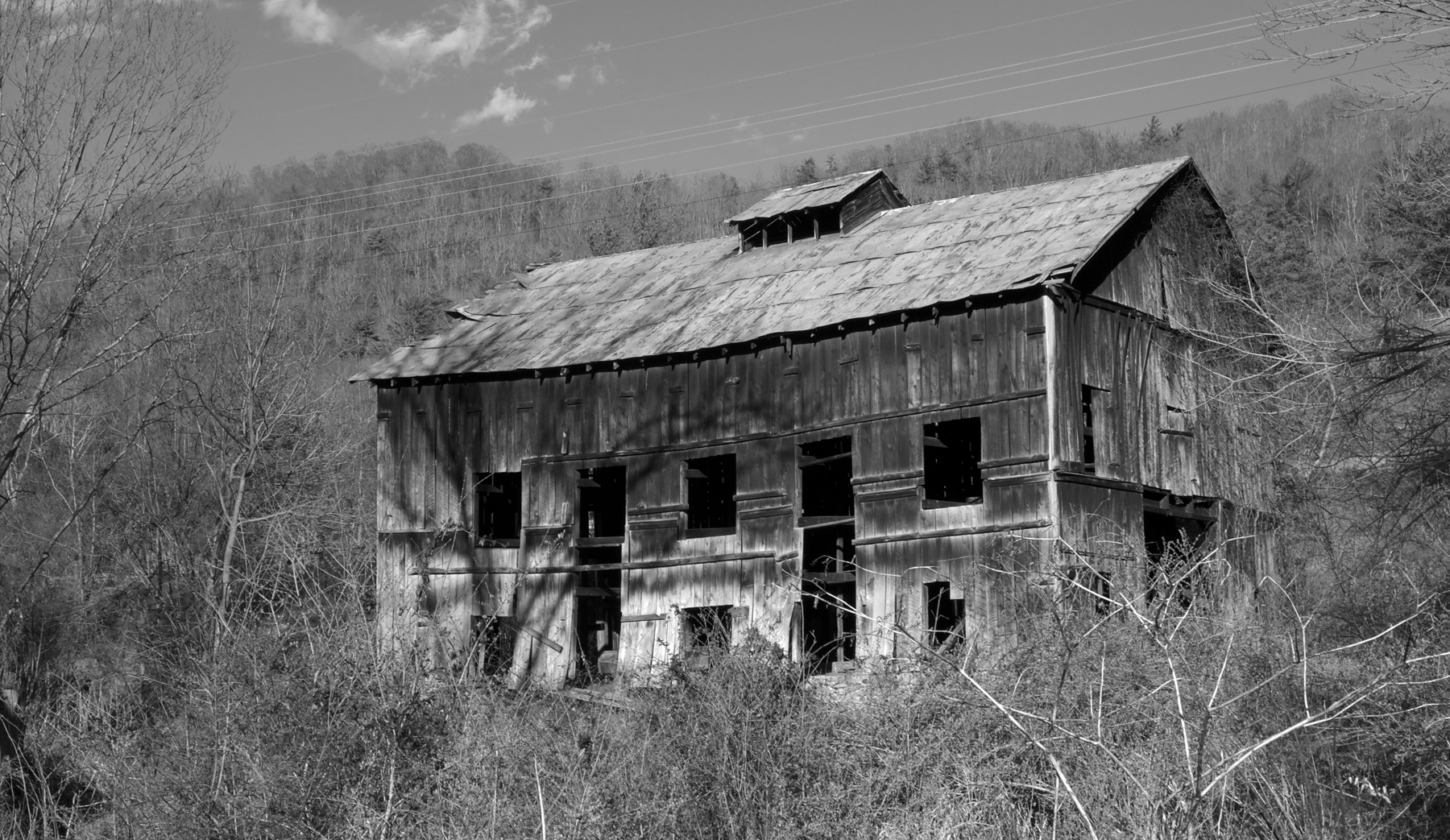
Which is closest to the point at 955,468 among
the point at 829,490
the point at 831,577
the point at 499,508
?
the point at 829,490

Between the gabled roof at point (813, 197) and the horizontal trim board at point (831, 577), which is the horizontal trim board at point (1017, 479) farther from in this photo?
the gabled roof at point (813, 197)

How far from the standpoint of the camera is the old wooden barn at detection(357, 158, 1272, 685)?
1783 centimetres

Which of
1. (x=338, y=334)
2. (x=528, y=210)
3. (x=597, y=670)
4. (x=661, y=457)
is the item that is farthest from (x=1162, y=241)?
(x=528, y=210)

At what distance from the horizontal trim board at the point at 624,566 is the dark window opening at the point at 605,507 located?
1383mm

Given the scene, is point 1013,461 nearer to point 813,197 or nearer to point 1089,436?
point 1089,436

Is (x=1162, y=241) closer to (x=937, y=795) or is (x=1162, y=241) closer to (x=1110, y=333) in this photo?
(x=1110, y=333)

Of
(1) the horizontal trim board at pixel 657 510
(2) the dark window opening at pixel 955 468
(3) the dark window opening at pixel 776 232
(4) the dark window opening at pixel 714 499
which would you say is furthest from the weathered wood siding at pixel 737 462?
(3) the dark window opening at pixel 776 232

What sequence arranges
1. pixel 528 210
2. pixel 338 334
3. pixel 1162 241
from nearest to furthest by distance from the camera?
1. pixel 1162 241
2. pixel 338 334
3. pixel 528 210

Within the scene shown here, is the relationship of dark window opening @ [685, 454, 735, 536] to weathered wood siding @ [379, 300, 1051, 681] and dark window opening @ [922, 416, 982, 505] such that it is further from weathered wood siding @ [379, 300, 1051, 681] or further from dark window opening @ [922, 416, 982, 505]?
dark window opening @ [922, 416, 982, 505]

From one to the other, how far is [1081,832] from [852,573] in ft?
32.0

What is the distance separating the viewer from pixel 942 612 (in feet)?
69.8

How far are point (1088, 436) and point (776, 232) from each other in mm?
7429

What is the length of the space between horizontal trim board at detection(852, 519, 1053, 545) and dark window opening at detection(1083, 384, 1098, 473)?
139 cm

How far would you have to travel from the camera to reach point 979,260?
19.0 metres
